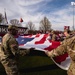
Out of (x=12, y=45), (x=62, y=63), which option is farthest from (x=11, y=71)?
(x=62, y=63)

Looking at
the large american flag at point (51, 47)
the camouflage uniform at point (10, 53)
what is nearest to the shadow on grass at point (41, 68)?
the large american flag at point (51, 47)

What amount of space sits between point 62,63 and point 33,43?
74.1 inches

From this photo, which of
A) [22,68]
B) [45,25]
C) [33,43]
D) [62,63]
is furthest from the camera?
[45,25]

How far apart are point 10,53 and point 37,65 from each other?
2.37 m

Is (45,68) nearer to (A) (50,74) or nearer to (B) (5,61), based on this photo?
(A) (50,74)

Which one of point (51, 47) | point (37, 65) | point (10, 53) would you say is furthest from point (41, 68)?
point (10, 53)

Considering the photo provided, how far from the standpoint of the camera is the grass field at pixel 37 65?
7715 millimetres

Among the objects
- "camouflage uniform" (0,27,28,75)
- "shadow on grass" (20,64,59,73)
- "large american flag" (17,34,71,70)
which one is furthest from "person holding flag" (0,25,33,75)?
"shadow on grass" (20,64,59,73)

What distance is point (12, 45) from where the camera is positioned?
571 centimetres

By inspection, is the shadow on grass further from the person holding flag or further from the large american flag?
the person holding flag

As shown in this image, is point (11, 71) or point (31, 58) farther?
point (31, 58)

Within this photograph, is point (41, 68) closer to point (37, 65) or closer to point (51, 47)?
point (37, 65)

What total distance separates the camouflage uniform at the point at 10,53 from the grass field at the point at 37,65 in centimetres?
163

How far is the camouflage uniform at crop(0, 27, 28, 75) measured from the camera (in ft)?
18.9
